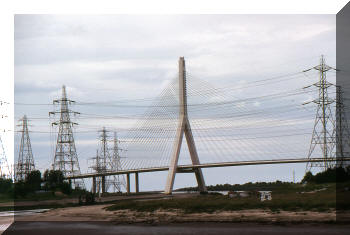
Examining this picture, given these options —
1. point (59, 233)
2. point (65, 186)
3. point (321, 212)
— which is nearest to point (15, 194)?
point (65, 186)

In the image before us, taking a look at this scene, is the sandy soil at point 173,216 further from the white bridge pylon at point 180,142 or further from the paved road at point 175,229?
the white bridge pylon at point 180,142

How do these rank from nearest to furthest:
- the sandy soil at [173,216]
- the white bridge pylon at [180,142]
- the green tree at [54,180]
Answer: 1. the sandy soil at [173,216]
2. the green tree at [54,180]
3. the white bridge pylon at [180,142]

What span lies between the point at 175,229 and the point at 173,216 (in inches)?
177

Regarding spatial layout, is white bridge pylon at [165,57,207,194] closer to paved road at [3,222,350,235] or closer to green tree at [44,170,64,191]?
green tree at [44,170,64,191]

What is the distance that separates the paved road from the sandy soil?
1.08 m

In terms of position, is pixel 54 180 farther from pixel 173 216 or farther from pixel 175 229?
pixel 175 229

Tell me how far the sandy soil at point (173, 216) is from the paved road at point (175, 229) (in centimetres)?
108

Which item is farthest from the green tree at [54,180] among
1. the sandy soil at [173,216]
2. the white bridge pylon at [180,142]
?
the sandy soil at [173,216]

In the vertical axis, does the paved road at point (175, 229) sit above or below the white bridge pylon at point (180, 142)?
below

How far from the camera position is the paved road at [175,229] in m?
26.6

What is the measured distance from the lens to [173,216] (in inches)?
1340

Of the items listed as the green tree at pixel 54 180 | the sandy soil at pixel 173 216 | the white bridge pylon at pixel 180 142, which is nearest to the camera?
the sandy soil at pixel 173 216

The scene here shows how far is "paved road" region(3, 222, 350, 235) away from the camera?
26.6 m

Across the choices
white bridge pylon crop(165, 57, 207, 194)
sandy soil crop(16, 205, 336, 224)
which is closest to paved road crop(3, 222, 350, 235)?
sandy soil crop(16, 205, 336, 224)
